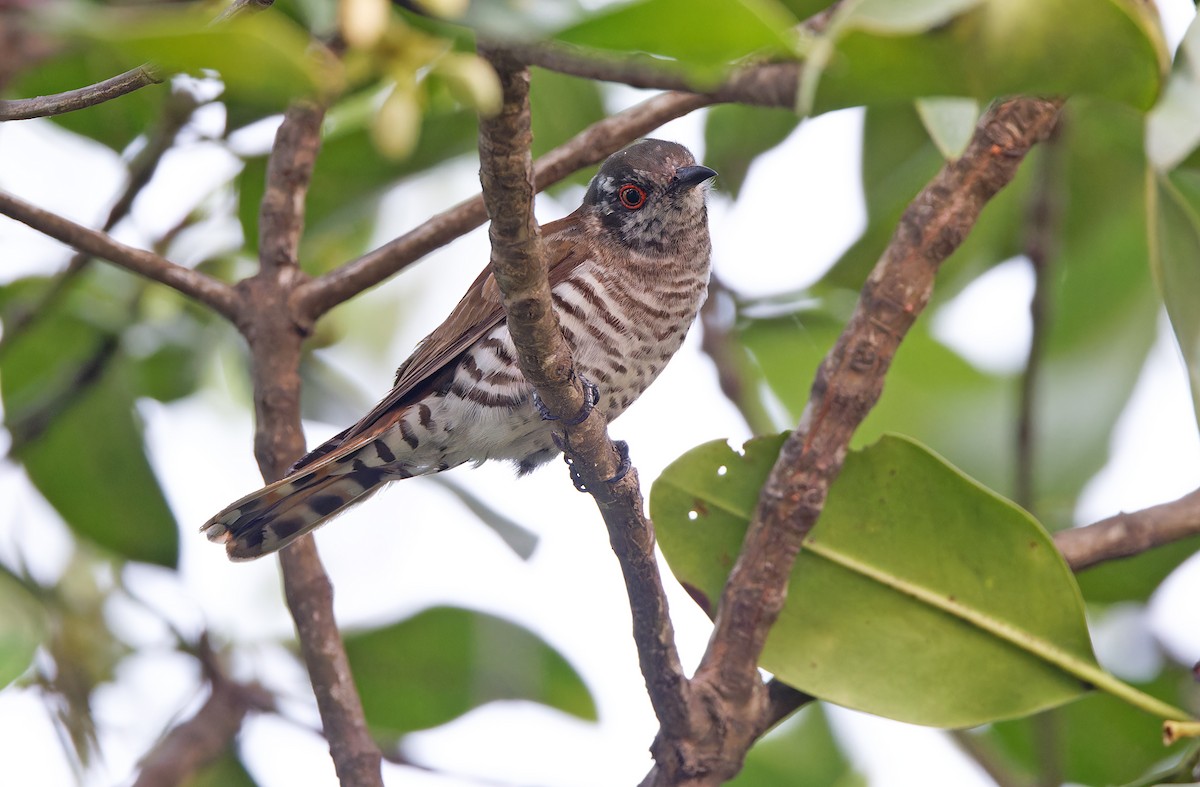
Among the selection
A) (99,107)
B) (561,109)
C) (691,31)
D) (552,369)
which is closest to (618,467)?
(552,369)

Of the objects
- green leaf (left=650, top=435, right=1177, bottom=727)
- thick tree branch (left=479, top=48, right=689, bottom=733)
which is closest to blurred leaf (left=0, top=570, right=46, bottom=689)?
thick tree branch (left=479, top=48, right=689, bottom=733)

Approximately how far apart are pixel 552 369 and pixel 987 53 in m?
1.04

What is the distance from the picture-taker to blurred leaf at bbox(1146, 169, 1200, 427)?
221 cm

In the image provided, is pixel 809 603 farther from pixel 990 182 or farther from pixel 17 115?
pixel 17 115

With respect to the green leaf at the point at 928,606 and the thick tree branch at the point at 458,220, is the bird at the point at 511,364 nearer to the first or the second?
the thick tree branch at the point at 458,220

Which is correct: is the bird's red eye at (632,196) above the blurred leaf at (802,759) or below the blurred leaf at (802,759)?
above

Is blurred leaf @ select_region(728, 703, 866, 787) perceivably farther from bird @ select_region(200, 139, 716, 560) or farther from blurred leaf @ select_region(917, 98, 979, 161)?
blurred leaf @ select_region(917, 98, 979, 161)

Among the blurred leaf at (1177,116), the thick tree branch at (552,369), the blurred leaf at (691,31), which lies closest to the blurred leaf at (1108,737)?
the thick tree branch at (552,369)

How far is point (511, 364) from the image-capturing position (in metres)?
3.65

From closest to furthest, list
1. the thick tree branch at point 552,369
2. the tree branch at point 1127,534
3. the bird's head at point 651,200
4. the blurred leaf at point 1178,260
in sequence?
the thick tree branch at point 552,369 → the blurred leaf at point 1178,260 → the tree branch at point 1127,534 → the bird's head at point 651,200

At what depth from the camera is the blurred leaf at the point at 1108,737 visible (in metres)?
3.25

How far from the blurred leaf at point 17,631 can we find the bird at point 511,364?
693 millimetres

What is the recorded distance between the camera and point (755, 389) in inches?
164

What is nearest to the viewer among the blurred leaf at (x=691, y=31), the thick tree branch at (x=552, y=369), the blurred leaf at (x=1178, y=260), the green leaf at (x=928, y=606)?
the blurred leaf at (x=691, y=31)
